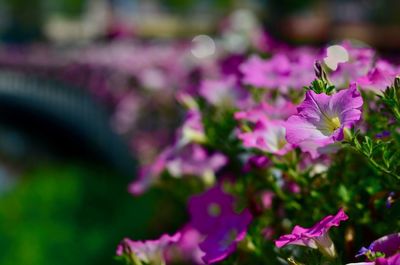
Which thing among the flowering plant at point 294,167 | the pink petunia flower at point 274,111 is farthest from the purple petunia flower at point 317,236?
the pink petunia flower at point 274,111

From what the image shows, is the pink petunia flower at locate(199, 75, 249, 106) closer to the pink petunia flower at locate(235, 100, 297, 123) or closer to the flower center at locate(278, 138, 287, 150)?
the pink petunia flower at locate(235, 100, 297, 123)

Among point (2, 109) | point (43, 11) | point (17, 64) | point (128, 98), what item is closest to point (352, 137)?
point (128, 98)

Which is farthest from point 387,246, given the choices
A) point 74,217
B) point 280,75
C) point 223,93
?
point 74,217

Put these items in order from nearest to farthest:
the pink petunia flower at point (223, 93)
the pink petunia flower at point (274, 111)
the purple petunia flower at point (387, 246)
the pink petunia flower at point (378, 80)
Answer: the purple petunia flower at point (387, 246), the pink petunia flower at point (378, 80), the pink petunia flower at point (274, 111), the pink petunia flower at point (223, 93)

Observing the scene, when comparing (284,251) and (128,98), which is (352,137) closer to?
(284,251)

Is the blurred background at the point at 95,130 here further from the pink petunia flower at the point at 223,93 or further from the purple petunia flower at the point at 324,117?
the purple petunia flower at the point at 324,117

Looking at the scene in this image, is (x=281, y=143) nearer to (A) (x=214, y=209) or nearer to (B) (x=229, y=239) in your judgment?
(B) (x=229, y=239)

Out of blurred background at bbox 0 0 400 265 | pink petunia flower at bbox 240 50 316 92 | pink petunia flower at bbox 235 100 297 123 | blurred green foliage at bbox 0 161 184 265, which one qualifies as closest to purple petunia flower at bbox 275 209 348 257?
pink petunia flower at bbox 235 100 297 123
